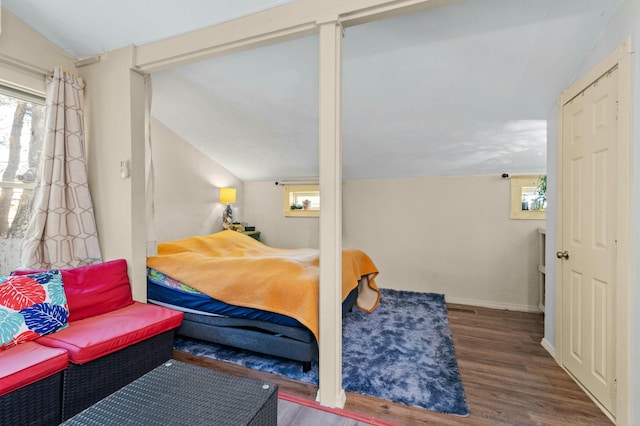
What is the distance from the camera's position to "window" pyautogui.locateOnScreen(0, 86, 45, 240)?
225 centimetres

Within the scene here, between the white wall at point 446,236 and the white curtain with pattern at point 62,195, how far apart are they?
291 cm

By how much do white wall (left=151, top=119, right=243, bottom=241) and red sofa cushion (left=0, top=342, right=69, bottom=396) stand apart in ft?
6.85

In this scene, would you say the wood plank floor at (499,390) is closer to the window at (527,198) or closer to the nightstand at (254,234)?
the window at (527,198)

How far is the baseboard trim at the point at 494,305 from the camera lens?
3.64m

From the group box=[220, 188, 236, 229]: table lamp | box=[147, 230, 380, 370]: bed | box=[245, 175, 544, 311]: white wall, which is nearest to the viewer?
box=[147, 230, 380, 370]: bed

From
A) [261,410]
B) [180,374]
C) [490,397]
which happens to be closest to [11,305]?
[180,374]

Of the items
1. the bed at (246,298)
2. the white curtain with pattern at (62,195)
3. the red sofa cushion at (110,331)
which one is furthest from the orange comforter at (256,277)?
the white curtain with pattern at (62,195)

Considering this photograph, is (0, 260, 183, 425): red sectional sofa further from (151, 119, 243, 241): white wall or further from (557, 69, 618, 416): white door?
(557, 69, 618, 416): white door

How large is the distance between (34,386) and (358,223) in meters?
3.75

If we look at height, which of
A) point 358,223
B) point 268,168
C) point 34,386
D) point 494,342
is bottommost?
point 494,342

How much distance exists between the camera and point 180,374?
1373mm

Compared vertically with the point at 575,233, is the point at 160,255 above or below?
below

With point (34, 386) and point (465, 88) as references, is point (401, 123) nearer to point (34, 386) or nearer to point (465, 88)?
point (465, 88)

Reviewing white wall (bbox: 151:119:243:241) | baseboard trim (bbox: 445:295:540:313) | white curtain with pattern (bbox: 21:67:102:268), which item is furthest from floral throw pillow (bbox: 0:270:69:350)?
baseboard trim (bbox: 445:295:540:313)
